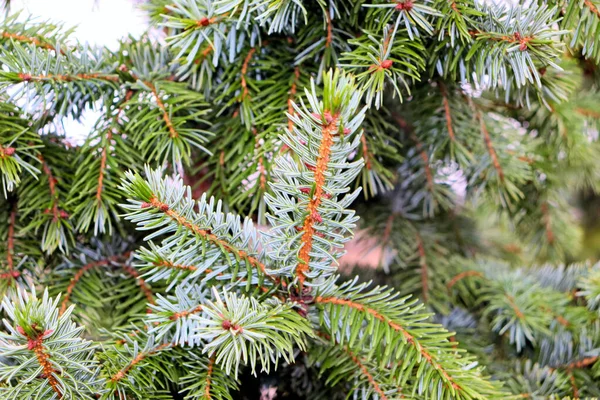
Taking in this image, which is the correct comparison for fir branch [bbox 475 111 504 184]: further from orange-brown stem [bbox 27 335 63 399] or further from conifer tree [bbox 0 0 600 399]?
orange-brown stem [bbox 27 335 63 399]

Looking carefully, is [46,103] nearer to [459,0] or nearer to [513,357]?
[459,0]

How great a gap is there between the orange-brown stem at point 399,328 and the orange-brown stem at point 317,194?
39 mm

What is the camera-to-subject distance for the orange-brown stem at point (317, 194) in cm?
28

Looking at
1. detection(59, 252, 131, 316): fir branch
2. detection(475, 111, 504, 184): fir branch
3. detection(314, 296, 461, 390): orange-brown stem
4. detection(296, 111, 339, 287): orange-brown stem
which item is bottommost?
detection(59, 252, 131, 316): fir branch

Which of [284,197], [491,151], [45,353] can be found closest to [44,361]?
[45,353]

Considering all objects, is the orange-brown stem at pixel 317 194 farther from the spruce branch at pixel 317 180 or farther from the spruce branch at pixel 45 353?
the spruce branch at pixel 45 353

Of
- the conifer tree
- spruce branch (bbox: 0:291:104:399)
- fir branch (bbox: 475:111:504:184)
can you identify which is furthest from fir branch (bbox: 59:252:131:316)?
fir branch (bbox: 475:111:504:184)

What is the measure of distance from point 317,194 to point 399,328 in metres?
0.11

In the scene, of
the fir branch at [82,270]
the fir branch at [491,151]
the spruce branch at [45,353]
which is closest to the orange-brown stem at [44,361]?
the spruce branch at [45,353]

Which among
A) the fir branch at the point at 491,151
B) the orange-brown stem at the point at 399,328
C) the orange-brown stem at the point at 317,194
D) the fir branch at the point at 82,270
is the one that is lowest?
the fir branch at the point at 82,270

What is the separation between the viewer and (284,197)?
31 cm

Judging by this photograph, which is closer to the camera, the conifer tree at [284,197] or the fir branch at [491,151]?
the conifer tree at [284,197]

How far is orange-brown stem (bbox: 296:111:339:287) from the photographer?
0.28 meters

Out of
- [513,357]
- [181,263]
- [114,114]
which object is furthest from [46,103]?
[513,357]
